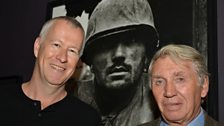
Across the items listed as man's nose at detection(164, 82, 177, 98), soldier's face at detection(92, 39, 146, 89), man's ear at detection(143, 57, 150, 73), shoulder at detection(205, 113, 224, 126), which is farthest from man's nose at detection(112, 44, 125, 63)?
shoulder at detection(205, 113, 224, 126)

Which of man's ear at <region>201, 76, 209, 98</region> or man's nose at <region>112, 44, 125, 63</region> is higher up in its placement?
man's nose at <region>112, 44, 125, 63</region>

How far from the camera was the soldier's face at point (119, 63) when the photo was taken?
6.55 ft

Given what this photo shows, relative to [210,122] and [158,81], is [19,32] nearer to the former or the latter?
[158,81]

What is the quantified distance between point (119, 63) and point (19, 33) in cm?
120

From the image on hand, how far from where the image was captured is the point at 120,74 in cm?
205

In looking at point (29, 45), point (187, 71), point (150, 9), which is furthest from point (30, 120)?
point (29, 45)

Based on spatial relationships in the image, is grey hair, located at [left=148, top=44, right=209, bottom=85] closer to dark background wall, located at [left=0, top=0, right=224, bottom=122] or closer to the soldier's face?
the soldier's face

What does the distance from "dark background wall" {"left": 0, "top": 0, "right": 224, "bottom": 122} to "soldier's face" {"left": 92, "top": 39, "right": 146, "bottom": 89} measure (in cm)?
76

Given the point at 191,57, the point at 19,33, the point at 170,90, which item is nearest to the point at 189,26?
the point at 191,57

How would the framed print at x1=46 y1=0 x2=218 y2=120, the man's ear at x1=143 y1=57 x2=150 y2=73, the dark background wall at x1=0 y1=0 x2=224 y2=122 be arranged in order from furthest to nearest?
the dark background wall at x1=0 y1=0 x2=224 y2=122
the man's ear at x1=143 y1=57 x2=150 y2=73
the framed print at x1=46 y1=0 x2=218 y2=120

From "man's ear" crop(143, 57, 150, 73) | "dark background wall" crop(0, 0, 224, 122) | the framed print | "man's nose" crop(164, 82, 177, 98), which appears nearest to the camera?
"man's nose" crop(164, 82, 177, 98)

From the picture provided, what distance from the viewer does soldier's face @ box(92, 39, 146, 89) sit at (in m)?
2.00

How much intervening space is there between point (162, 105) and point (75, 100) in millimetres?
451

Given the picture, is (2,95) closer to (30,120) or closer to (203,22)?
(30,120)
